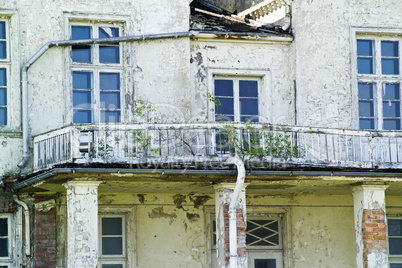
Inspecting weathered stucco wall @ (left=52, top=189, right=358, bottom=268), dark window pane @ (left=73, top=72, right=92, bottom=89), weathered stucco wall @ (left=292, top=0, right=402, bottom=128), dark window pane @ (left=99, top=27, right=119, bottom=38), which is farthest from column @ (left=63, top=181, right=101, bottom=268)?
weathered stucco wall @ (left=292, top=0, right=402, bottom=128)

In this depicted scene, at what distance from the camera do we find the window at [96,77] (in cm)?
1546

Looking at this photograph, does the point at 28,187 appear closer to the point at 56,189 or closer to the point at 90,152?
the point at 56,189

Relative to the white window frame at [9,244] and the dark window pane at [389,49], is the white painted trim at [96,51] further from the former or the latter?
the dark window pane at [389,49]

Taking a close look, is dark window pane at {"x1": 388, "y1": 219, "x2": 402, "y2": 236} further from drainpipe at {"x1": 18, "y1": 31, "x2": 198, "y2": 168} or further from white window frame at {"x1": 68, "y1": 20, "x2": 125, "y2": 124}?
white window frame at {"x1": 68, "y1": 20, "x2": 125, "y2": 124}

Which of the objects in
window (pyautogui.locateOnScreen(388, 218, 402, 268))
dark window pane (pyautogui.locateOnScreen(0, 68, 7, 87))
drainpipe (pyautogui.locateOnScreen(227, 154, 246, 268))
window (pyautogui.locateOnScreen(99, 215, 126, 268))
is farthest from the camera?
window (pyautogui.locateOnScreen(388, 218, 402, 268))

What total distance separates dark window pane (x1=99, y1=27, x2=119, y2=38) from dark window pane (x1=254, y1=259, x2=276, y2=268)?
16.7 feet

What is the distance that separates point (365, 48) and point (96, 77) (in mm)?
5334

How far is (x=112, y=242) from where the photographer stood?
51.1 ft

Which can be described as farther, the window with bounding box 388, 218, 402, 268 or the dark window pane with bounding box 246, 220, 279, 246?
the window with bounding box 388, 218, 402, 268

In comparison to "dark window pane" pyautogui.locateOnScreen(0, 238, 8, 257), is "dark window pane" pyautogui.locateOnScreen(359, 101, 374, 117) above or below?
above

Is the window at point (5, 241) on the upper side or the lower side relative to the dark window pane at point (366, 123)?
lower

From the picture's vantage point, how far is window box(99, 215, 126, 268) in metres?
15.5

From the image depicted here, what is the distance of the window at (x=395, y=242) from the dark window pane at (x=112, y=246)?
541 centimetres

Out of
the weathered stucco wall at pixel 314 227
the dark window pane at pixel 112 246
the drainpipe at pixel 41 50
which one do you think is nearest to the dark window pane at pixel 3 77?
the drainpipe at pixel 41 50
